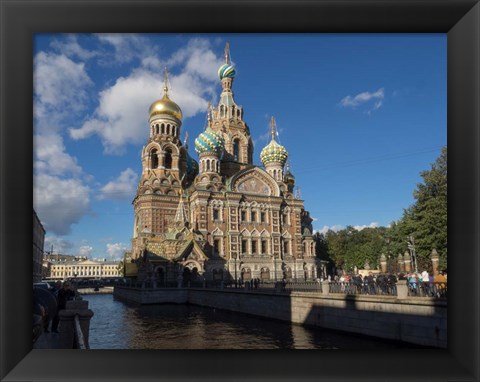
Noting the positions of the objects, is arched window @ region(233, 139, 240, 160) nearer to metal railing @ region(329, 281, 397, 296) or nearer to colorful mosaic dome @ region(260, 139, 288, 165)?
colorful mosaic dome @ region(260, 139, 288, 165)

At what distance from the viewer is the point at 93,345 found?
15.3 m

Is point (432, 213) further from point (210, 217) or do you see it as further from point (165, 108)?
point (165, 108)

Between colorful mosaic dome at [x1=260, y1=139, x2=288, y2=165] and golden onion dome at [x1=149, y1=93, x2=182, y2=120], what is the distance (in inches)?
375

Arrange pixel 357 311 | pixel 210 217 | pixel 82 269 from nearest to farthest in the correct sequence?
pixel 357 311 < pixel 210 217 < pixel 82 269

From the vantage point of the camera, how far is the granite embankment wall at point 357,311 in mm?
12445

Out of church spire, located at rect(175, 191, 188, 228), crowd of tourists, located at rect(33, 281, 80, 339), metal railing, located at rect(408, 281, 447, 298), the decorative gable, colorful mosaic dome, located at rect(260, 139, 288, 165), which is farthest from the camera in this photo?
colorful mosaic dome, located at rect(260, 139, 288, 165)

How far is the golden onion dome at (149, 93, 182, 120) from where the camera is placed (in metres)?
42.1

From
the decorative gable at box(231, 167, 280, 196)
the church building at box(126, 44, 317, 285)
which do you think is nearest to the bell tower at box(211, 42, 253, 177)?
the church building at box(126, 44, 317, 285)

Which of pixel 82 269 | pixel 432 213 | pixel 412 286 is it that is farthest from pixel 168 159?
pixel 82 269

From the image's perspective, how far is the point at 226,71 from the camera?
1892 inches
